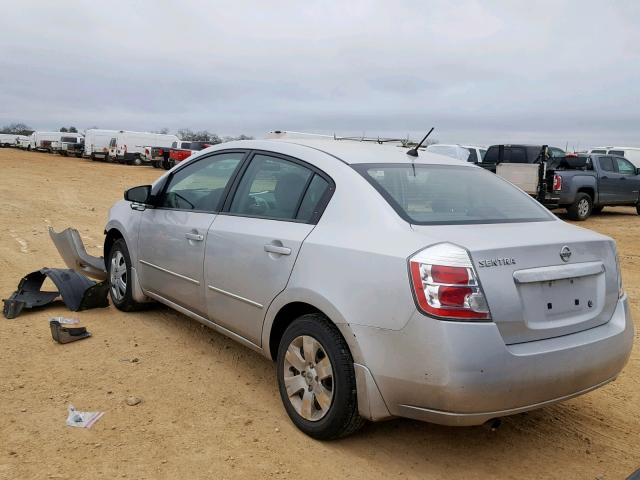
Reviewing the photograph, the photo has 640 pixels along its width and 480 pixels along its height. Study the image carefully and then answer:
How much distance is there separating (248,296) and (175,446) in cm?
97

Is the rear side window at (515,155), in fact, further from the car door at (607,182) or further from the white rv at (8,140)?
the white rv at (8,140)

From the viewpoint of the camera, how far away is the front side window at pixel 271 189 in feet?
12.0

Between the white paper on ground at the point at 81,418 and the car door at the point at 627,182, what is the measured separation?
1653 centimetres

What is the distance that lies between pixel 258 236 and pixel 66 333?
200 cm

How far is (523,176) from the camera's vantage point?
47.8 feet

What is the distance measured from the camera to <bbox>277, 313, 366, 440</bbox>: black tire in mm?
3014

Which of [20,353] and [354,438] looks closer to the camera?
[354,438]

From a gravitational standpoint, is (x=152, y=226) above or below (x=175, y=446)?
above

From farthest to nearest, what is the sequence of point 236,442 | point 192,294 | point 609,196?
point 609,196 → point 192,294 → point 236,442

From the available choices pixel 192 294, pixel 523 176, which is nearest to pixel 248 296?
pixel 192 294

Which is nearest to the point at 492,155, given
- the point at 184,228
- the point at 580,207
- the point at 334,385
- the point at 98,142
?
the point at 580,207

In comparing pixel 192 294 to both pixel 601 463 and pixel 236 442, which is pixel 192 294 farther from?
pixel 601 463

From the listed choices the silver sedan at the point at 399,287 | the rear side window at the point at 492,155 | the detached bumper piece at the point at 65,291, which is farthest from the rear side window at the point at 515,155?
the detached bumper piece at the point at 65,291

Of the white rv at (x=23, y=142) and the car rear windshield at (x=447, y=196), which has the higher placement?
the white rv at (x=23, y=142)
